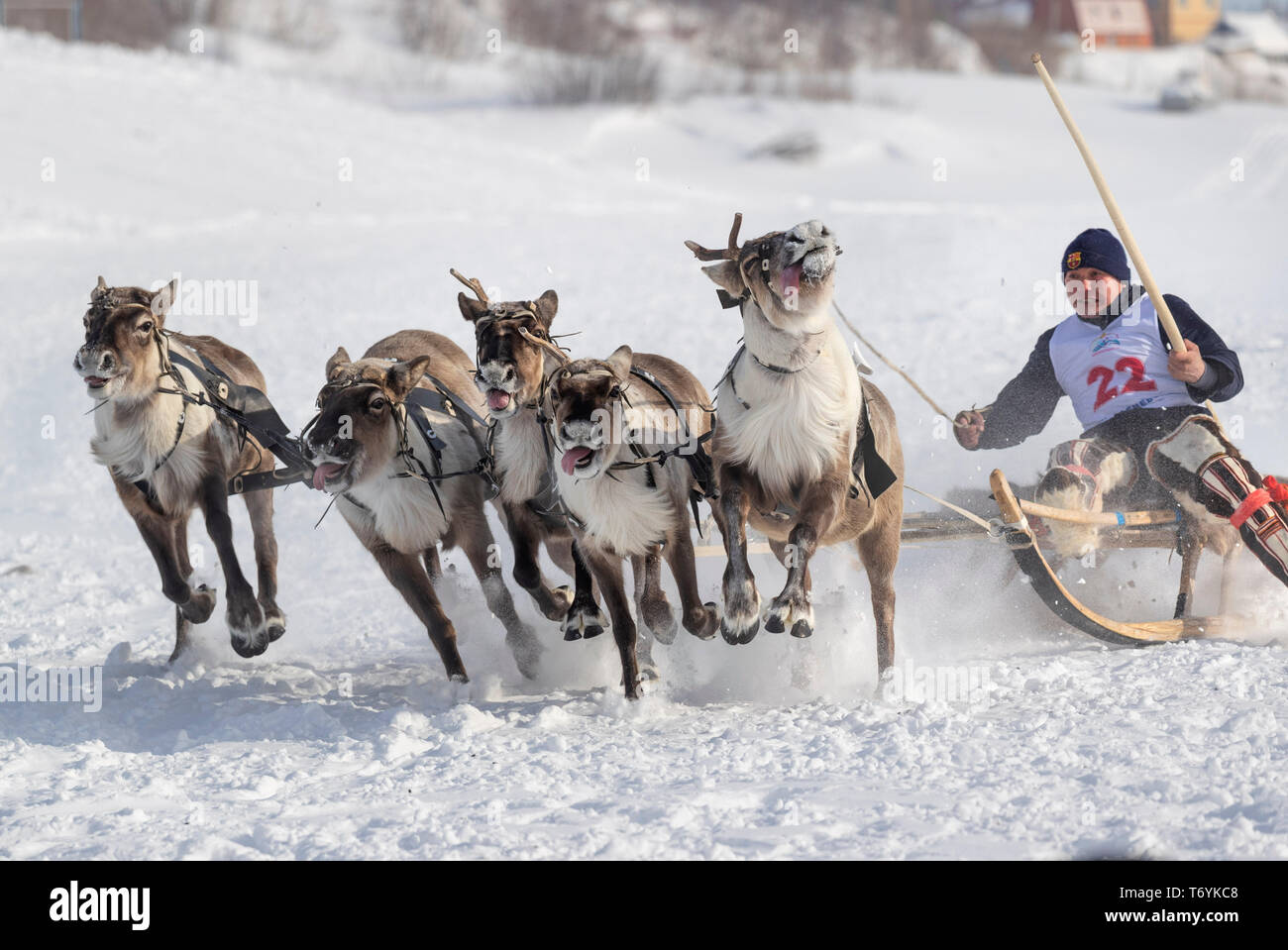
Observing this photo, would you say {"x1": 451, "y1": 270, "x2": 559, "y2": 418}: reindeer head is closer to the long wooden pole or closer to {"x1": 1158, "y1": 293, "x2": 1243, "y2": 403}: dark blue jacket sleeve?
the long wooden pole

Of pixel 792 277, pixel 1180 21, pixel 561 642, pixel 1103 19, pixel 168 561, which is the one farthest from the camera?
pixel 1180 21

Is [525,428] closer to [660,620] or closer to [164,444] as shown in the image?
[660,620]

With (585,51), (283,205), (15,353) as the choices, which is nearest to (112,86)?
(283,205)

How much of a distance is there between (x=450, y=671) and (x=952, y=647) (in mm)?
2116

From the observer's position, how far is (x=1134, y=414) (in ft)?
20.7

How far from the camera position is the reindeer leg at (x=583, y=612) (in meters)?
5.50

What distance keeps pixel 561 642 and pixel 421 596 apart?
0.72 metres

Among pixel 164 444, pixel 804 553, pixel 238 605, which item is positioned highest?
pixel 164 444

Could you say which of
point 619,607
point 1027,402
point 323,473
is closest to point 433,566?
point 323,473

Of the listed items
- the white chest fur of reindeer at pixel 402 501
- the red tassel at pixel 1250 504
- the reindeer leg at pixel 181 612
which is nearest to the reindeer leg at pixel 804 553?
the white chest fur of reindeer at pixel 402 501

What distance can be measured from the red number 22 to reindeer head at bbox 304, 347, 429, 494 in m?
2.96

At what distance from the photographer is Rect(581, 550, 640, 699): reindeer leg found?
210 inches

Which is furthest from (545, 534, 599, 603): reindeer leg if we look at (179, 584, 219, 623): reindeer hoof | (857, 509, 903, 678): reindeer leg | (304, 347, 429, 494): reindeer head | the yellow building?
the yellow building

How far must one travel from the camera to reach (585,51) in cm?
3875
